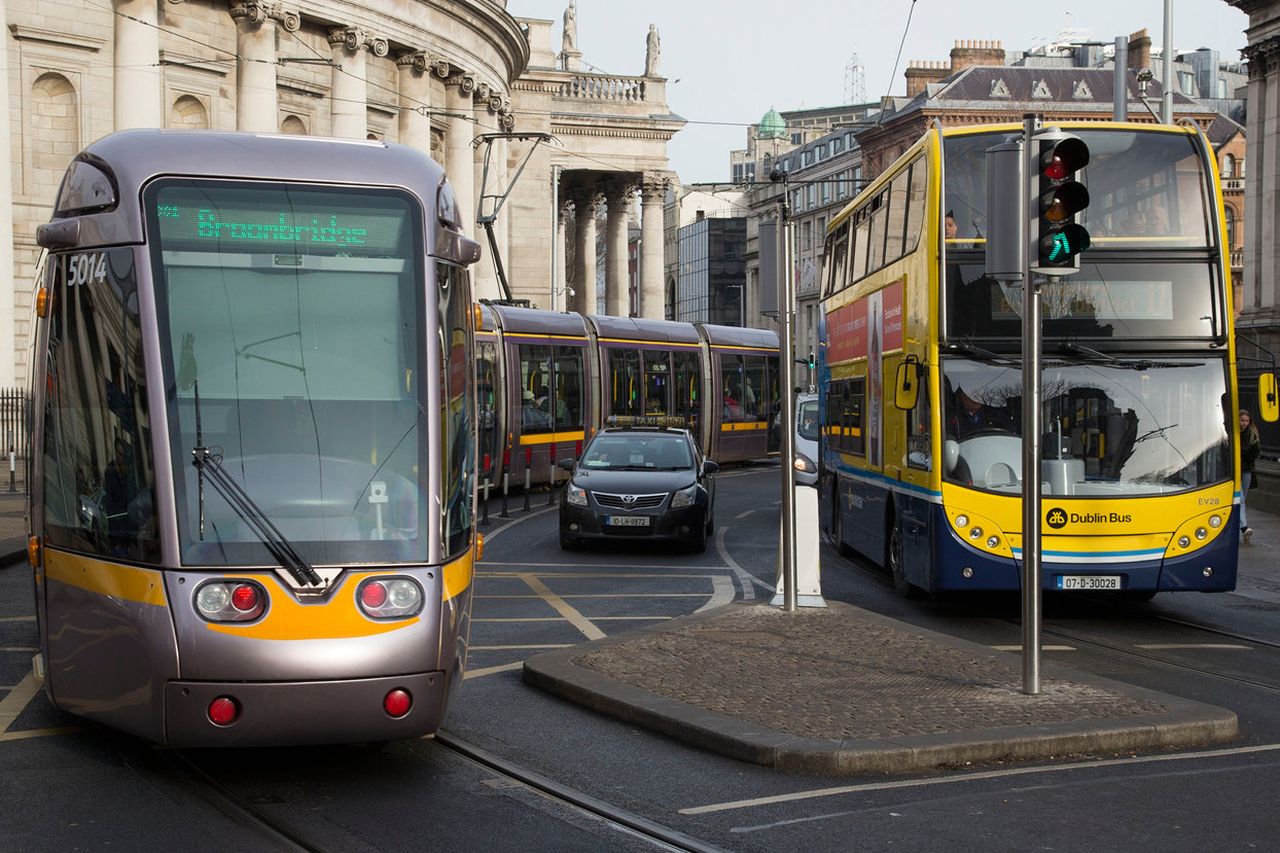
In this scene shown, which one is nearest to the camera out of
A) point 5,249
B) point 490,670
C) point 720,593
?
point 490,670

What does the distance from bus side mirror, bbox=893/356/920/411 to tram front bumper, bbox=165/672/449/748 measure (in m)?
7.72

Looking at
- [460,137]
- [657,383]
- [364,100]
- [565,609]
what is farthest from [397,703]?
[460,137]

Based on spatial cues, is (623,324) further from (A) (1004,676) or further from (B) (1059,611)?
(A) (1004,676)

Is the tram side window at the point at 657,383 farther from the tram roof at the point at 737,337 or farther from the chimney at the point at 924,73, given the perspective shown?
the chimney at the point at 924,73

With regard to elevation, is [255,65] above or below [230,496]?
above

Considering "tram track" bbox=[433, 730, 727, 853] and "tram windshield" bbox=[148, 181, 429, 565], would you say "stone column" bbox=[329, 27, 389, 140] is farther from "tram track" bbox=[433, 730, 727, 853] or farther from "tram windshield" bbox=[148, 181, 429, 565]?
"tram track" bbox=[433, 730, 727, 853]

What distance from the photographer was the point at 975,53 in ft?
290

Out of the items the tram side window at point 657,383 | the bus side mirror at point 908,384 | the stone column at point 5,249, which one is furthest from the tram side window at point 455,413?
the stone column at point 5,249

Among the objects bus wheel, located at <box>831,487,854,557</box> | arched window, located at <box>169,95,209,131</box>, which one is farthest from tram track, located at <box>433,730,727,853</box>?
arched window, located at <box>169,95,209,131</box>

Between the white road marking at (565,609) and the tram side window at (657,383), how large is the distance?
1718 cm

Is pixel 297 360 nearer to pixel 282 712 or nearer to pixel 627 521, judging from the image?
pixel 282 712

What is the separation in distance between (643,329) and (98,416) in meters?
27.3

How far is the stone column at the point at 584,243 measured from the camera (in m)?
74.7

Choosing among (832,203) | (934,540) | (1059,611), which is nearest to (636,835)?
(934,540)
